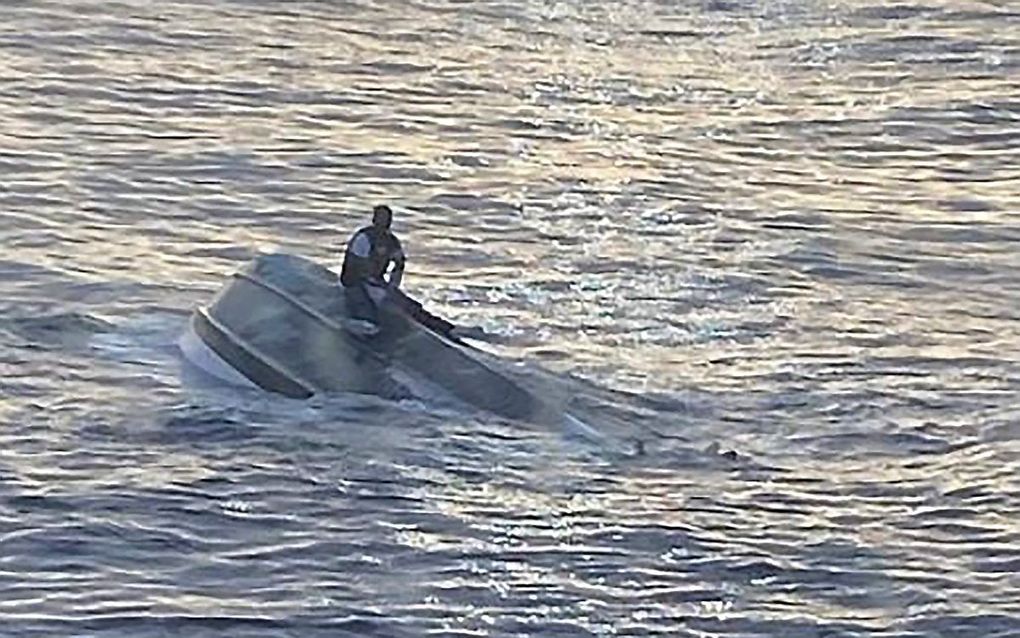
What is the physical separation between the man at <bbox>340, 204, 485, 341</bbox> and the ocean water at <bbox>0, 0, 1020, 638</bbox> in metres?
1.01

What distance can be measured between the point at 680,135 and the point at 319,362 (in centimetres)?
1337

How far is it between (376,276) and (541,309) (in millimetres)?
3689

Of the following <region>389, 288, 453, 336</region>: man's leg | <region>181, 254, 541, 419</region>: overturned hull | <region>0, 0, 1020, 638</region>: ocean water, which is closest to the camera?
<region>0, 0, 1020, 638</region>: ocean water

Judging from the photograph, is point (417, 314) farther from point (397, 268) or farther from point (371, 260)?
point (371, 260)

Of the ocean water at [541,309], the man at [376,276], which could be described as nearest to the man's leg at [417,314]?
the man at [376,276]

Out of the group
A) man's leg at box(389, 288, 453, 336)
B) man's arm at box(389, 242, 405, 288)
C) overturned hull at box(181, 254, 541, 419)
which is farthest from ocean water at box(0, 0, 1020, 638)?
man's arm at box(389, 242, 405, 288)

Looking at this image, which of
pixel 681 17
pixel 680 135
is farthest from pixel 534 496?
pixel 681 17

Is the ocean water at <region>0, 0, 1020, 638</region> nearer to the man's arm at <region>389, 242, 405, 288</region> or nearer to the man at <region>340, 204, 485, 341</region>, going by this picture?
the man at <region>340, 204, 485, 341</region>

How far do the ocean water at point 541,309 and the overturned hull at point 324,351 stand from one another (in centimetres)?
26

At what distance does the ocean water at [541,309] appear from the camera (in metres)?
19.4

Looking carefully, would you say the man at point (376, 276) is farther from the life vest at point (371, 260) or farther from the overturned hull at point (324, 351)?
the overturned hull at point (324, 351)

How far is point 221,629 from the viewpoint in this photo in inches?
714

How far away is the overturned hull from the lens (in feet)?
75.4

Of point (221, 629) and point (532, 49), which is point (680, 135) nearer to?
point (532, 49)
